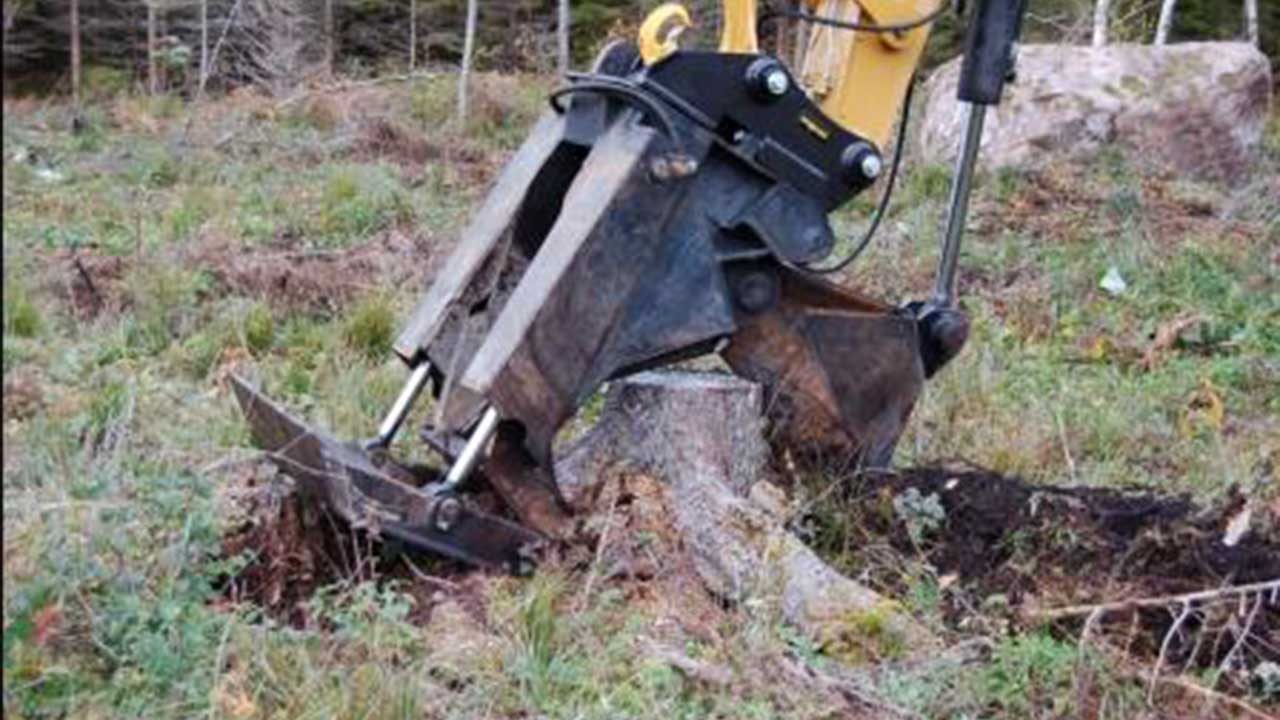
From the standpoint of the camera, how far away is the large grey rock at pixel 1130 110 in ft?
39.9

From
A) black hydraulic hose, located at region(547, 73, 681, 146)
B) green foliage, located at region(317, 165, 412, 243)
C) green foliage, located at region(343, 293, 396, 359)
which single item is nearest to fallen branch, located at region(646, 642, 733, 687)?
black hydraulic hose, located at region(547, 73, 681, 146)

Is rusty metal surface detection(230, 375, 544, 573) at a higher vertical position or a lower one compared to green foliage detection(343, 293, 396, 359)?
higher

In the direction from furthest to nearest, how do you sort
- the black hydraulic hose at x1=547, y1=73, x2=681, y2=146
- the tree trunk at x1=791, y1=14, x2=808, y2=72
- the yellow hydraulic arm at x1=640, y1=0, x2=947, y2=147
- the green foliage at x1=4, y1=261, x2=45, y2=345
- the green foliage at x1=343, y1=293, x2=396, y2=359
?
the green foliage at x1=343, y1=293, x2=396, y2=359 → the tree trunk at x1=791, y1=14, x2=808, y2=72 → the yellow hydraulic arm at x1=640, y1=0, x2=947, y2=147 → the black hydraulic hose at x1=547, y1=73, x2=681, y2=146 → the green foliage at x1=4, y1=261, x2=45, y2=345

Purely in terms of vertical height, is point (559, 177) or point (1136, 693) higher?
point (559, 177)

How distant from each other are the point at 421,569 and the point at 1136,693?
1689 millimetres

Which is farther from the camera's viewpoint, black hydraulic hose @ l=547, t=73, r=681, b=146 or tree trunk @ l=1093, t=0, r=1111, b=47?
tree trunk @ l=1093, t=0, r=1111, b=47

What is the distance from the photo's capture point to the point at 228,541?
4.14 meters

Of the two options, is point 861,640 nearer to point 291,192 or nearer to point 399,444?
point 399,444

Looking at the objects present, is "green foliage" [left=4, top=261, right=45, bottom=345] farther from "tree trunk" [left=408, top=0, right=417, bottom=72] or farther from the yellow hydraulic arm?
"tree trunk" [left=408, top=0, right=417, bottom=72]

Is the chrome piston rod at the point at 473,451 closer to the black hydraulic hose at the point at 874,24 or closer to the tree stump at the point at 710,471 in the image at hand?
the tree stump at the point at 710,471

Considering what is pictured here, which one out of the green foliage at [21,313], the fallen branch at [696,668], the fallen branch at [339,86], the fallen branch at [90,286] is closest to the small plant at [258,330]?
the fallen branch at [90,286]

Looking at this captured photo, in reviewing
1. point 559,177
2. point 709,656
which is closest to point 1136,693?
point 709,656

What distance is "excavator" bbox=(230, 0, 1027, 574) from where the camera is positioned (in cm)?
406

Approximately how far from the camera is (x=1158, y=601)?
13.5 ft
